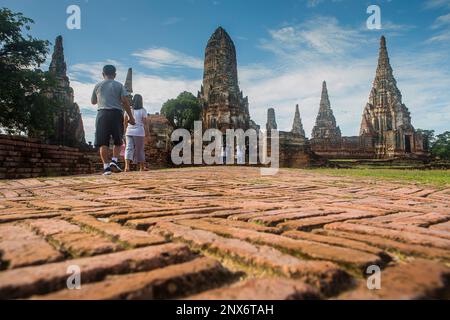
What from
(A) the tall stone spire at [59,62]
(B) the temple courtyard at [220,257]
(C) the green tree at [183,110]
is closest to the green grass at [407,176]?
(B) the temple courtyard at [220,257]

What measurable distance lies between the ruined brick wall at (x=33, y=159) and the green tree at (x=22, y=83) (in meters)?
7.56

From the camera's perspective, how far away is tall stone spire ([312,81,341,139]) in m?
45.0

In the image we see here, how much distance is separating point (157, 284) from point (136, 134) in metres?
5.88

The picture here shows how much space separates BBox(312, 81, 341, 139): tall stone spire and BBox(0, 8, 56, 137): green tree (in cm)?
3711

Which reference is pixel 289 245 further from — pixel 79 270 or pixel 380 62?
pixel 380 62

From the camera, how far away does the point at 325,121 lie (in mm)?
45750

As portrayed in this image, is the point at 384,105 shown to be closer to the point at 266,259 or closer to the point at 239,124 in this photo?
the point at 239,124

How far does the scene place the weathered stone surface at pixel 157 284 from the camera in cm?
80

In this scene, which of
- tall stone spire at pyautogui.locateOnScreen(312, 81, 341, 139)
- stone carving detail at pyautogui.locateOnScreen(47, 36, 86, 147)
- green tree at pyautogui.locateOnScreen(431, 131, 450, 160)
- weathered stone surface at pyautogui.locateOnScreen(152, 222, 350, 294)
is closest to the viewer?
weathered stone surface at pyautogui.locateOnScreen(152, 222, 350, 294)

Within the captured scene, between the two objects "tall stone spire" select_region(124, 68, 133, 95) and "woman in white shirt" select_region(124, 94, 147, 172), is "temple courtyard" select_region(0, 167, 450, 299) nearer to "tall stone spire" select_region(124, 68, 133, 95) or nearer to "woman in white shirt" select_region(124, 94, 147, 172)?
"woman in white shirt" select_region(124, 94, 147, 172)

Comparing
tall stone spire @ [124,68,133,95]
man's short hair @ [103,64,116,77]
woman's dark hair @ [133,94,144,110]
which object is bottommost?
woman's dark hair @ [133,94,144,110]

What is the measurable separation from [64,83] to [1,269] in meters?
25.4

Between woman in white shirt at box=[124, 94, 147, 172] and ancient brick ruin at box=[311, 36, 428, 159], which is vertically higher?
ancient brick ruin at box=[311, 36, 428, 159]

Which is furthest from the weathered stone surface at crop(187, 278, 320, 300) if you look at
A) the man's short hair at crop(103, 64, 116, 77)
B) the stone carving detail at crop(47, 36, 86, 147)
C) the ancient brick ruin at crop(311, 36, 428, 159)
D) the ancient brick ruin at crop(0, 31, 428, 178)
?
the ancient brick ruin at crop(311, 36, 428, 159)
